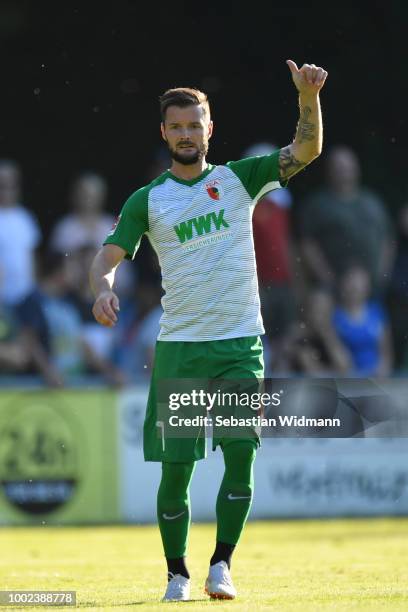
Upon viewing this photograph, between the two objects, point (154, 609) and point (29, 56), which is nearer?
point (154, 609)

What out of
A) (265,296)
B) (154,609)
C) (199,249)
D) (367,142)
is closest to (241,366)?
(199,249)

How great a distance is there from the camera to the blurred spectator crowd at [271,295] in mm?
13578

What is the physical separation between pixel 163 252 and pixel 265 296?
6.56m

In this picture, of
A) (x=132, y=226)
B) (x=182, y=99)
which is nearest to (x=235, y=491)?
(x=132, y=226)

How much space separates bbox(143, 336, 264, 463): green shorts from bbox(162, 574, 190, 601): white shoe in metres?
0.56

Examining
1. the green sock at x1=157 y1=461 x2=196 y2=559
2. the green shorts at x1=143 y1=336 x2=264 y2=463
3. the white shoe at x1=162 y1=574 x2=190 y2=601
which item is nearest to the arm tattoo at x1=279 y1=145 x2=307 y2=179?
the green shorts at x1=143 y1=336 x2=264 y2=463

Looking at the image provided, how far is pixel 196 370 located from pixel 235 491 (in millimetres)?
605

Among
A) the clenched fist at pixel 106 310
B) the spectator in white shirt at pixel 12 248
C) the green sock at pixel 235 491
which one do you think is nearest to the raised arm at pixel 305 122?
the clenched fist at pixel 106 310

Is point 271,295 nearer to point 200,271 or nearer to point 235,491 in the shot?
point 200,271

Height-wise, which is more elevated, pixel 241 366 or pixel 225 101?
pixel 225 101

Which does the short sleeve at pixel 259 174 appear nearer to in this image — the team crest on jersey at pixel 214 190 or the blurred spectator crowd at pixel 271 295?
the team crest on jersey at pixel 214 190

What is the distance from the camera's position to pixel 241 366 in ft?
22.3

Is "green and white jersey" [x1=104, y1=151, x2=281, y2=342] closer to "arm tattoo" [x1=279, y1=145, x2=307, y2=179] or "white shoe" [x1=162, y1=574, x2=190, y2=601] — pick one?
"arm tattoo" [x1=279, y1=145, x2=307, y2=179]

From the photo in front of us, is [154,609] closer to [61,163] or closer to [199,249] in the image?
[199,249]
